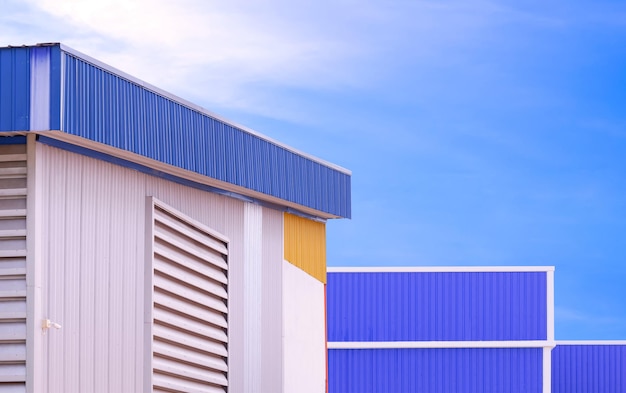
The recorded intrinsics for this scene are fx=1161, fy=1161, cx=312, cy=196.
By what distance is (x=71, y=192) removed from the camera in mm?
11031

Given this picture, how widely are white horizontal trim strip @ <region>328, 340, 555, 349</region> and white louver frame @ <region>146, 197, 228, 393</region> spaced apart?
52.8 ft

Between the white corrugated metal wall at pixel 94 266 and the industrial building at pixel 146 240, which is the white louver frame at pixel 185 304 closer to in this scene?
the industrial building at pixel 146 240

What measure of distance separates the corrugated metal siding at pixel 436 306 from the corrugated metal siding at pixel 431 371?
1.38ft

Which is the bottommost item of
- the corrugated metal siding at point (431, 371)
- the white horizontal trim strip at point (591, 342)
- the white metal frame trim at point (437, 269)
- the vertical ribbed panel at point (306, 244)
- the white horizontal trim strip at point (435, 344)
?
the corrugated metal siding at point (431, 371)

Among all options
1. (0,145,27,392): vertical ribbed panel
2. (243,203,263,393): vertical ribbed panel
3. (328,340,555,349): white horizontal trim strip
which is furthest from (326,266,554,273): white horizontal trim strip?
(0,145,27,392): vertical ribbed panel

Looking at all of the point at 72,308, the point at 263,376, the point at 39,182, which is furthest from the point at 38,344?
the point at 263,376

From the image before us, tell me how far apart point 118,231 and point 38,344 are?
189cm

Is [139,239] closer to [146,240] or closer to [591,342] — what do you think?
[146,240]

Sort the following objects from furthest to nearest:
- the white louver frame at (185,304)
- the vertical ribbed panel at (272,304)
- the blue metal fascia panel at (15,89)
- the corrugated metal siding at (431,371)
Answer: the corrugated metal siding at (431,371)
the vertical ribbed panel at (272,304)
the white louver frame at (185,304)
the blue metal fascia panel at (15,89)

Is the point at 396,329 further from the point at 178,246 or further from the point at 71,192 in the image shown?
the point at 71,192

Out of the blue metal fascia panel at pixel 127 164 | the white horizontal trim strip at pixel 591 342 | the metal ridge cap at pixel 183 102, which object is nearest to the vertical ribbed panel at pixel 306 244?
the blue metal fascia panel at pixel 127 164

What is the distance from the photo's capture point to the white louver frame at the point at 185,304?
1277cm

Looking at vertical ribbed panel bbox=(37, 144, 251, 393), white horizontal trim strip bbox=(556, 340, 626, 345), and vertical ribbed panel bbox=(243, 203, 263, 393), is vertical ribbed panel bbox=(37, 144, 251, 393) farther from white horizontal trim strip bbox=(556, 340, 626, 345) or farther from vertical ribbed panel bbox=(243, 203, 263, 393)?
white horizontal trim strip bbox=(556, 340, 626, 345)

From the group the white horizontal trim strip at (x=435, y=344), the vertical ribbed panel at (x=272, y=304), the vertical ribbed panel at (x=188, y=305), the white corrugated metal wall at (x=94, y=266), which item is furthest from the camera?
the white horizontal trim strip at (x=435, y=344)
